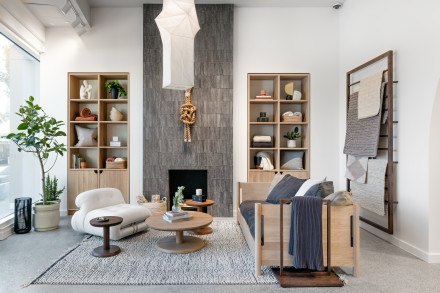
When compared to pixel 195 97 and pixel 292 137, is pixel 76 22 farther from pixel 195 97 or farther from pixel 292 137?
pixel 292 137

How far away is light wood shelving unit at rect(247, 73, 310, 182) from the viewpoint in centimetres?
521

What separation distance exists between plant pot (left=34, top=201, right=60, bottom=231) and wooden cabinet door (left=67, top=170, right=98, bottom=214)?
79cm

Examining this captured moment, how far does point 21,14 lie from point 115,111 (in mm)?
1881

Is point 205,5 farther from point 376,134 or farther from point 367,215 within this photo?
point 367,215

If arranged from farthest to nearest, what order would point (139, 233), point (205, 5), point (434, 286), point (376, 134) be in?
point (205, 5), point (139, 233), point (376, 134), point (434, 286)

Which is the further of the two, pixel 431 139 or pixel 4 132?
pixel 4 132

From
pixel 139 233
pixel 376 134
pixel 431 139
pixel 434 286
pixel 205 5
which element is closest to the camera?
pixel 434 286

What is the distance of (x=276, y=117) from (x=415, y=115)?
2.19 metres

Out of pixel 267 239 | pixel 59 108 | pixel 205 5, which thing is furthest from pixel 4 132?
pixel 267 239

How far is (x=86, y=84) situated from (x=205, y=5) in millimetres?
2457

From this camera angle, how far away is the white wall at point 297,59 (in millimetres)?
5285

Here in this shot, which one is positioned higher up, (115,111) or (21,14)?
(21,14)

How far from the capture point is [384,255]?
345 cm

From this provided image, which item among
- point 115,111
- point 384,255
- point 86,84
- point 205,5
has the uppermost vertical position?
point 205,5
